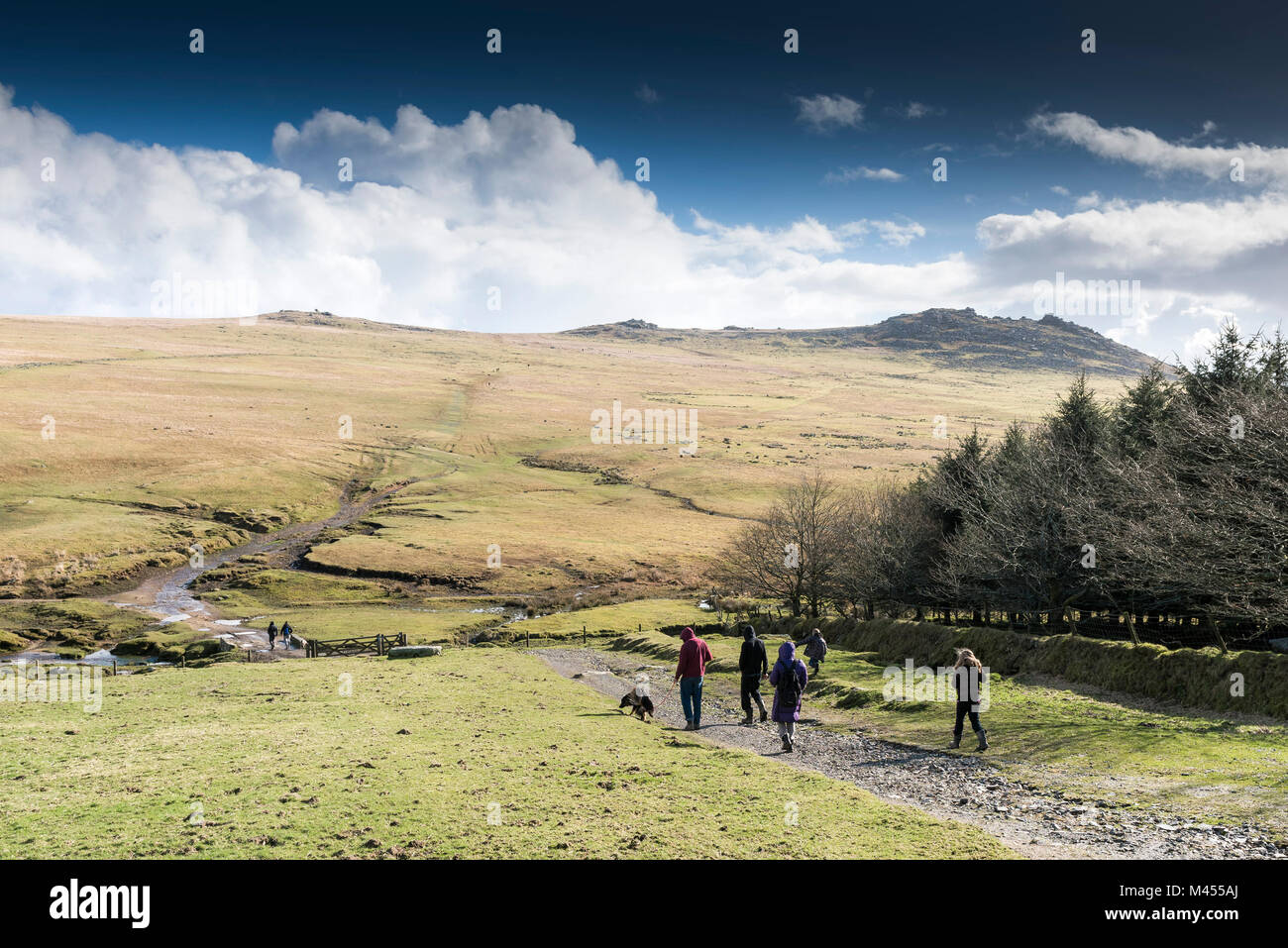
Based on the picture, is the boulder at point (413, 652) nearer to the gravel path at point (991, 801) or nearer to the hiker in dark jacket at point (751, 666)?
the gravel path at point (991, 801)

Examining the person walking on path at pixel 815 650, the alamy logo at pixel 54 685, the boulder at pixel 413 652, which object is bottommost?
the boulder at pixel 413 652

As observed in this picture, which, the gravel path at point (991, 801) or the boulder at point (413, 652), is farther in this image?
the boulder at point (413, 652)

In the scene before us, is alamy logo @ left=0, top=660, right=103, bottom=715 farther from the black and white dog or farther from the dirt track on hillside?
the black and white dog

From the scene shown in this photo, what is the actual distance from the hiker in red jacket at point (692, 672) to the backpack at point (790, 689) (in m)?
2.99

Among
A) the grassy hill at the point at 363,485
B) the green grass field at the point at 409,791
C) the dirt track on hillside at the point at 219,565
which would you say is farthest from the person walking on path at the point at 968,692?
the grassy hill at the point at 363,485

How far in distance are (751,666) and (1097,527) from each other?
79.9 ft

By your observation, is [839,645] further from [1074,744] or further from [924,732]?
[1074,744]

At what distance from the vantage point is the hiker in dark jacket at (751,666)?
24156 mm

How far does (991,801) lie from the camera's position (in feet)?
54.3

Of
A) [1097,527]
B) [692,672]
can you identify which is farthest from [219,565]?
[1097,527]
